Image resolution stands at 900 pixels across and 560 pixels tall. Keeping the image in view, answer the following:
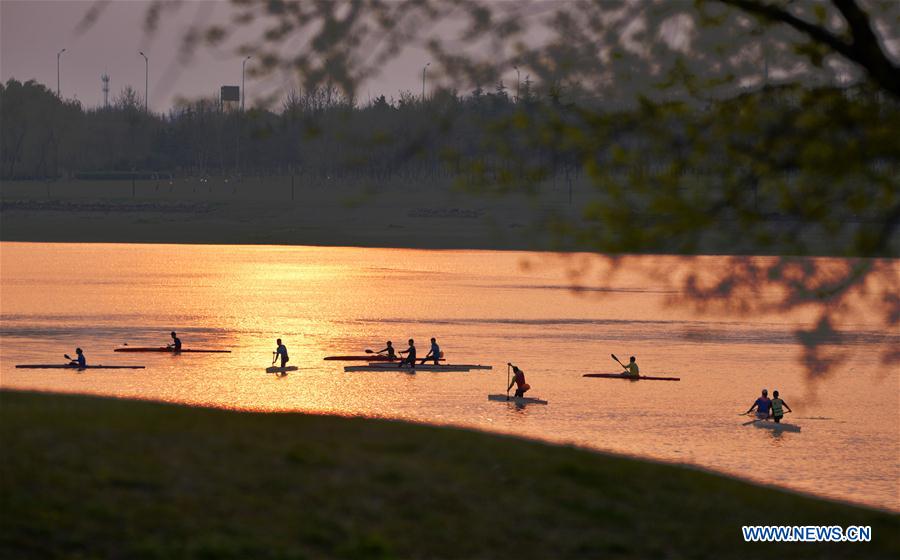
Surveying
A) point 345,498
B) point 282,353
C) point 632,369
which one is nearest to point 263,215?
point 282,353

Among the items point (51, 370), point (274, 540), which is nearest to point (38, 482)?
point (274, 540)

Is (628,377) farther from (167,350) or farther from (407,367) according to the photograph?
(167,350)

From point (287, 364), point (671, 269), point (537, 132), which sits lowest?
point (287, 364)

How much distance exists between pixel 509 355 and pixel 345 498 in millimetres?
47471

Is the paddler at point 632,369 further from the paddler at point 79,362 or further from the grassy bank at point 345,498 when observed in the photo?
the grassy bank at point 345,498

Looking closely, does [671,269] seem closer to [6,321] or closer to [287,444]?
[287,444]

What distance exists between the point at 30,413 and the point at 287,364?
39.5m

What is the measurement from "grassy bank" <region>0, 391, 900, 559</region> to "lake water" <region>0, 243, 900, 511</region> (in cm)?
160

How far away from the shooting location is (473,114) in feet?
36.2

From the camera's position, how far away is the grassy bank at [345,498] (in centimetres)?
1072

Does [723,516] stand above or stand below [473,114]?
below

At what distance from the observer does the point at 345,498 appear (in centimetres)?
1177

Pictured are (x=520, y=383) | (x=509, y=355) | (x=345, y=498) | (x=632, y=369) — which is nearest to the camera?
(x=345, y=498)

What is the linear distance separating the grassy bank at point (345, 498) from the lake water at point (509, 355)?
1.60m
